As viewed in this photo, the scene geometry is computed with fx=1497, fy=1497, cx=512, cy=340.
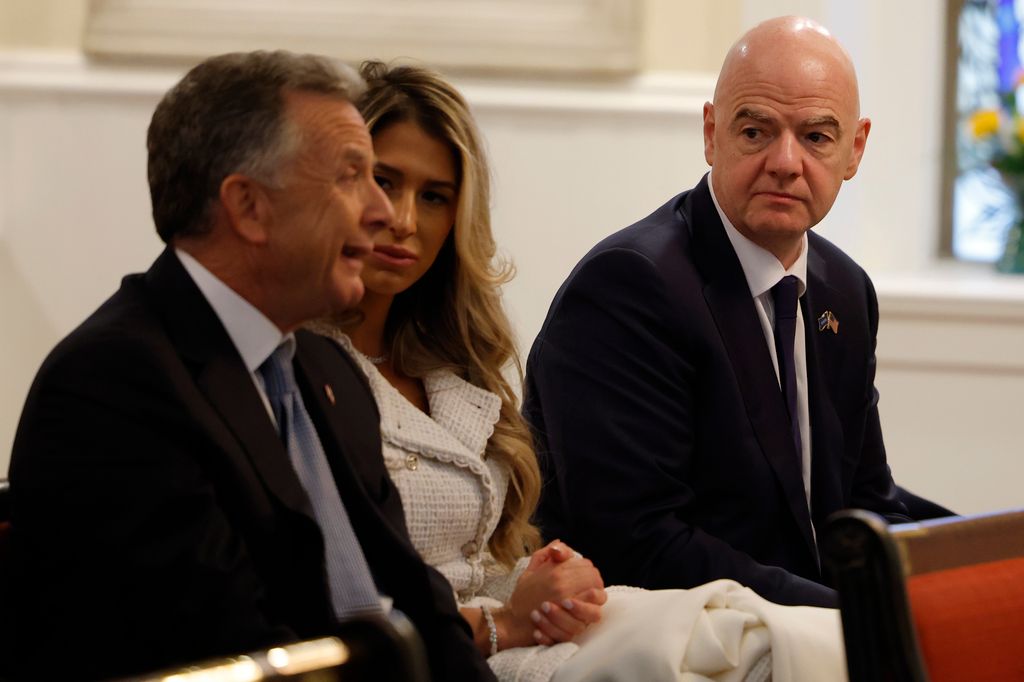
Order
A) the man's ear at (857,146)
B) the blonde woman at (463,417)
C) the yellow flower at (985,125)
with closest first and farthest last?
the blonde woman at (463,417) → the man's ear at (857,146) → the yellow flower at (985,125)

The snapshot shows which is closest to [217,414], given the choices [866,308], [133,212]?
[866,308]

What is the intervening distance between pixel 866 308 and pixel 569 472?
32.0 inches

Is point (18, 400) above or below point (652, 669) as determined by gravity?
above

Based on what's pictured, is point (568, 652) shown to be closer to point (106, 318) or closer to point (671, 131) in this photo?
point (106, 318)

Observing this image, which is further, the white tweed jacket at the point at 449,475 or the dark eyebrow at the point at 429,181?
the dark eyebrow at the point at 429,181

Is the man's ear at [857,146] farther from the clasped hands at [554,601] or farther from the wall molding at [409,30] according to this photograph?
the wall molding at [409,30]

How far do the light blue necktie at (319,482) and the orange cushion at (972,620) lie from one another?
2.21 feet

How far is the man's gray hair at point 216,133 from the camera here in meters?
1.83

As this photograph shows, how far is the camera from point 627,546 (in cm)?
272

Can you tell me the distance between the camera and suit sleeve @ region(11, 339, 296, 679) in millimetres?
1658

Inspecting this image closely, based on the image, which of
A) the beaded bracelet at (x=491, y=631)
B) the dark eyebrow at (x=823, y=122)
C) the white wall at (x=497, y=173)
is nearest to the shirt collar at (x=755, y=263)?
the dark eyebrow at (x=823, y=122)

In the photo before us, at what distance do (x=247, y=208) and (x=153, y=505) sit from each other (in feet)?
1.32

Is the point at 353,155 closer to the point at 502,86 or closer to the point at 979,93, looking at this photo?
the point at 502,86

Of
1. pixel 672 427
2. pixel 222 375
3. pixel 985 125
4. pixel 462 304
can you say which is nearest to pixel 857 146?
pixel 672 427
